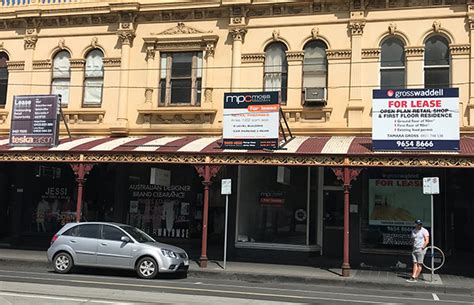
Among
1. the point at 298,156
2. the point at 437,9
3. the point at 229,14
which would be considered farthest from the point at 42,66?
the point at 437,9

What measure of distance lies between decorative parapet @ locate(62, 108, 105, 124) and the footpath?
221 inches

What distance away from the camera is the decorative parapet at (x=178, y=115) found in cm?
1950

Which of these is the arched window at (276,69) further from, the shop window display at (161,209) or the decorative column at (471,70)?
the decorative column at (471,70)

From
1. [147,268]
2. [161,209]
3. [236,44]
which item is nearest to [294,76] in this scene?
[236,44]

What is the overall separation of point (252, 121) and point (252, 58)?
11.9ft

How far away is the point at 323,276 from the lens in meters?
15.0

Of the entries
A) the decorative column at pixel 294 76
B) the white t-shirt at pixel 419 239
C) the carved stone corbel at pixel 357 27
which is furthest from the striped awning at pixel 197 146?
the carved stone corbel at pixel 357 27

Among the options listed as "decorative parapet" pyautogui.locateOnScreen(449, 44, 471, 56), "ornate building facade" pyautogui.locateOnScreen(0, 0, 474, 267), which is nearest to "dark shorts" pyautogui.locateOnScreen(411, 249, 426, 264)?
"ornate building facade" pyautogui.locateOnScreen(0, 0, 474, 267)

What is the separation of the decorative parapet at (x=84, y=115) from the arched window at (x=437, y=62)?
11.8 metres

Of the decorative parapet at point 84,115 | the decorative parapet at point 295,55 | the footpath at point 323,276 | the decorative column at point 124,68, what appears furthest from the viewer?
the decorative parapet at point 84,115

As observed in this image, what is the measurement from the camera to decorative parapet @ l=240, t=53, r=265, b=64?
764 inches

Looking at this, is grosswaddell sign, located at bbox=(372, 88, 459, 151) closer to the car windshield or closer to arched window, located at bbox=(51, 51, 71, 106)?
the car windshield

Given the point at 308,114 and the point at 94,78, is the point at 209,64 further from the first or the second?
the point at 94,78

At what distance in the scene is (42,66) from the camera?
70.5 ft
